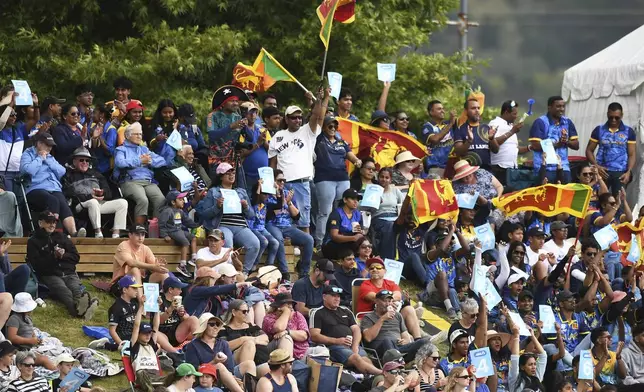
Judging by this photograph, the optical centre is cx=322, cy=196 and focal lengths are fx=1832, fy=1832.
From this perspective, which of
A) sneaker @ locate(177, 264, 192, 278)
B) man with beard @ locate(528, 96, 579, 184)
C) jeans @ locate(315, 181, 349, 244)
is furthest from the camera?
man with beard @ locate(528, 96, 579, 184)

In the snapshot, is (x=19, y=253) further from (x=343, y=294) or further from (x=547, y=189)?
(x=547, y=189)

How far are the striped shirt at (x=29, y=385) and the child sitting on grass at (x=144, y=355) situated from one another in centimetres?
109

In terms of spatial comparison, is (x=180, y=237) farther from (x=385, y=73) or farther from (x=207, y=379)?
(x=385, y=73)

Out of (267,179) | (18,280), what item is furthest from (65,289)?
(267,179)

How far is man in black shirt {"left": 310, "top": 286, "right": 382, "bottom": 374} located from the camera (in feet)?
62.5

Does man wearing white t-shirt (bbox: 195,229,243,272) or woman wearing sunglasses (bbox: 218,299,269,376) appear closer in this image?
woman wearing sunglasses (bbox: 218,299,269,376)

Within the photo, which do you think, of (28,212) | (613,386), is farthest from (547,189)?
(28,212)

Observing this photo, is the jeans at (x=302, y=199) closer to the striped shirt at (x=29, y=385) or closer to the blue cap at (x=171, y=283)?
the blue cap at (x=171, y=283)

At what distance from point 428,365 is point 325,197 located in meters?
4.04

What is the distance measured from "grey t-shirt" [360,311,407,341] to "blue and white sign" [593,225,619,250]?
3685mm

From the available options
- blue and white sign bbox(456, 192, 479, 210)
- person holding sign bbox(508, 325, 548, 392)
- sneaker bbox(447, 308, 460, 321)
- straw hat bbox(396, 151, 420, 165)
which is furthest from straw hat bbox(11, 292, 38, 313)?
straw hat bbox(396, 151, 420, 165)

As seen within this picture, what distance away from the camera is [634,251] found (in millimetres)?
23906

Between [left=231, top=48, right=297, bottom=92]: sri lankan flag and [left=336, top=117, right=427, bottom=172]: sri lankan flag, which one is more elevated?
[left=231, top=48, right=297, bottom=92]: sri lankan flag

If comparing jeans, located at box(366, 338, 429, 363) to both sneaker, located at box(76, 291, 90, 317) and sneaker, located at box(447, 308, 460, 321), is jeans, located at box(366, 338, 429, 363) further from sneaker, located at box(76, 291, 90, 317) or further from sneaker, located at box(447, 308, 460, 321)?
sneaker, located at box(76, 291, 90, 317)
